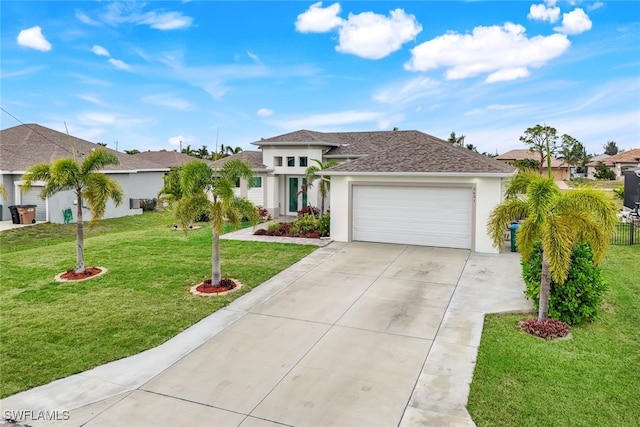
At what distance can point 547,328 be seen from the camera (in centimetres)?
741

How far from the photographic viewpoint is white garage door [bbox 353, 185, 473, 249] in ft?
47.1

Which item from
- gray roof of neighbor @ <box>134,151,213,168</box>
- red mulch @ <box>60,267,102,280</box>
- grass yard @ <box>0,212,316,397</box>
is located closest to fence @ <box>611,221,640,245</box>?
grass yard @ <box>0,212,316,397</box>

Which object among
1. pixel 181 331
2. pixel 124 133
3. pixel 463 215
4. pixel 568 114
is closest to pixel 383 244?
pixel 463 215

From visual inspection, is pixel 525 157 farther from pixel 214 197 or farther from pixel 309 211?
pixel 214 197

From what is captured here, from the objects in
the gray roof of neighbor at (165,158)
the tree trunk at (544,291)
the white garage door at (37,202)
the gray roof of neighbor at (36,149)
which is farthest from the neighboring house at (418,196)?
the gray roof of neighbor at (165,158)

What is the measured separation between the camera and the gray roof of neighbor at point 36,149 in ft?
Result: 75.4

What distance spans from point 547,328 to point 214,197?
7.38 m

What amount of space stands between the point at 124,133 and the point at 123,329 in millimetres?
27128

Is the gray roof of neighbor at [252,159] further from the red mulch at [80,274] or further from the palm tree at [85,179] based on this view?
the red mulch at [80,274]

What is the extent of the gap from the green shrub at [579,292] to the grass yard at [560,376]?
0.26 metres

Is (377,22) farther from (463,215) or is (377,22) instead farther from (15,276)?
(15,276)

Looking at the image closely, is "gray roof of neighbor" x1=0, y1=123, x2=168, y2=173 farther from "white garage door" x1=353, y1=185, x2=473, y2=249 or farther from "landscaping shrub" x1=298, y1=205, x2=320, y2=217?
"white garage door" x1=353, y1=185, x2=473, y2=249

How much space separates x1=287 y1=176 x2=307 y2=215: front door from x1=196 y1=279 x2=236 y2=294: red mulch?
39.2 feet

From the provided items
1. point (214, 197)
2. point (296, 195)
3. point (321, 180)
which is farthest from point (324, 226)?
point (214, 197)
